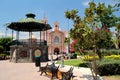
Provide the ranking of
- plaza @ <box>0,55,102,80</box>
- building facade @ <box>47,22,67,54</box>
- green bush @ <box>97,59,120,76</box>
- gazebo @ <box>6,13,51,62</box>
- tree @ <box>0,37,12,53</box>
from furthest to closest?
building facade @ <box>47,22,67,54</box>
tree @ <box>0,37,12,53</box>
gazebo @ <box>6,13,51,62</box>
green bush @ <box>97,59,120,76</box>
plaza @ <box>0,55,102,80</box>

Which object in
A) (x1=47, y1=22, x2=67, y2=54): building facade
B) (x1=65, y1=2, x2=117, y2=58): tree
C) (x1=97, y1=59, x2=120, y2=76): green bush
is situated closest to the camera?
(x1=65, y1=2, x2=117, y2=58): tree

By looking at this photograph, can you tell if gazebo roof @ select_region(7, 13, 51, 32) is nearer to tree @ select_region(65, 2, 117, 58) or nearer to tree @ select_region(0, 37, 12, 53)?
tree @ select_region(0, 37, 12, 53)

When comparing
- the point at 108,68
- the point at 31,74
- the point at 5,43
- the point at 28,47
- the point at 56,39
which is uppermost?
the point at 56,39

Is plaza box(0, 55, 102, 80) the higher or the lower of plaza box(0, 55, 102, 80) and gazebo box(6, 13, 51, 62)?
the lower

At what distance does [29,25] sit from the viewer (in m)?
38.6

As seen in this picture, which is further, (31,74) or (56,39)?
(56,39)

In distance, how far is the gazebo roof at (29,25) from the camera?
3662cm

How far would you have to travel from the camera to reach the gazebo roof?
36625 millimetres

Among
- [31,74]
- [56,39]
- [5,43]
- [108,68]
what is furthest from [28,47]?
[56,39]

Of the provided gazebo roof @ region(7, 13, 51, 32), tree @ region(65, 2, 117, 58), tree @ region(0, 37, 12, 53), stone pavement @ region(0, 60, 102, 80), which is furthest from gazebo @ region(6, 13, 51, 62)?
tree @ region(65, 2, 117, 58)

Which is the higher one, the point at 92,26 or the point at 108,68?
the point at 92,26

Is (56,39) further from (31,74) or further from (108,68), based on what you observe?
(108,68)

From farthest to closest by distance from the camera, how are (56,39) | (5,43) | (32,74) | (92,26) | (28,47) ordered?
(56,39), (5,43), (28,47), (32,74), (92,26)

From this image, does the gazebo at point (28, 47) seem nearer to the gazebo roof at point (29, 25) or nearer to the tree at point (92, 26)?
Answer: the gazebo roof at point (29, 25)
